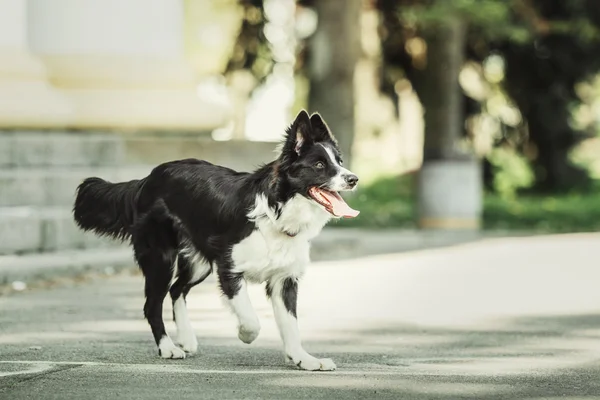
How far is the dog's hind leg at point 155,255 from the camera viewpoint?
8961mm

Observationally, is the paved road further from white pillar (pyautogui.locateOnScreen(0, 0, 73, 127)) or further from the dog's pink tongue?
white pillar (pyautogui.locateOnScreen(0, 0, 73, 127))

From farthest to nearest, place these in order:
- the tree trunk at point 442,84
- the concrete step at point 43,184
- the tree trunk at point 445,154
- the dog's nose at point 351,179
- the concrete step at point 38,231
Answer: the tree trunk at point 442,84 → the tree trunk at point 445,154 → the concrete step at point 43,184 → the concrete step at point 38,231 → the dog's nose at point 351,179

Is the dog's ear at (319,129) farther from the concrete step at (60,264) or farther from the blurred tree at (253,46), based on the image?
the blurred tree at (253,46)

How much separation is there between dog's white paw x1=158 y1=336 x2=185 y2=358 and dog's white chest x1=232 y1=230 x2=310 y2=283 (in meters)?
0.67

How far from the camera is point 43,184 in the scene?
14836mm

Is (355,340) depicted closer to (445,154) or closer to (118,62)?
(118,62)

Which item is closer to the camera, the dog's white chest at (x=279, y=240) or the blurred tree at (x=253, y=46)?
the dog's white chest at (x=279, y=240)

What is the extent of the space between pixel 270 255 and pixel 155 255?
992 millimetres

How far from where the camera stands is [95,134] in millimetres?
15883

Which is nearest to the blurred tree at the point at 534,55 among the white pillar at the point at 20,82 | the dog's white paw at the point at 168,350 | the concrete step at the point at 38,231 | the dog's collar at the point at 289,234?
the white pillar at the point at 20,82

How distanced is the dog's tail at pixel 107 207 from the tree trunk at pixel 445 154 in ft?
49.1

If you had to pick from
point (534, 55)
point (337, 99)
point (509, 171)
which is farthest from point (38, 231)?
point (509, 171)

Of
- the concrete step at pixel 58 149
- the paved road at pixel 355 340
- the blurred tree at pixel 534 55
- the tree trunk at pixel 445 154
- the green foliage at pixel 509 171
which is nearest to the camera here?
the paved road at pixel 355 340

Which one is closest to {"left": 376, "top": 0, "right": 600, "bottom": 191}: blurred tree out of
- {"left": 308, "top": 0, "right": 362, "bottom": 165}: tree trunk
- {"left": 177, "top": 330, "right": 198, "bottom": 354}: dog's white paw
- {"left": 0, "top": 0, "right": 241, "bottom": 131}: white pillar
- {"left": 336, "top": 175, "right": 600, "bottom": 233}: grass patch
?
{"left": 308, "top": 0, "right": 362, "bottom": 165}: tree trunk
